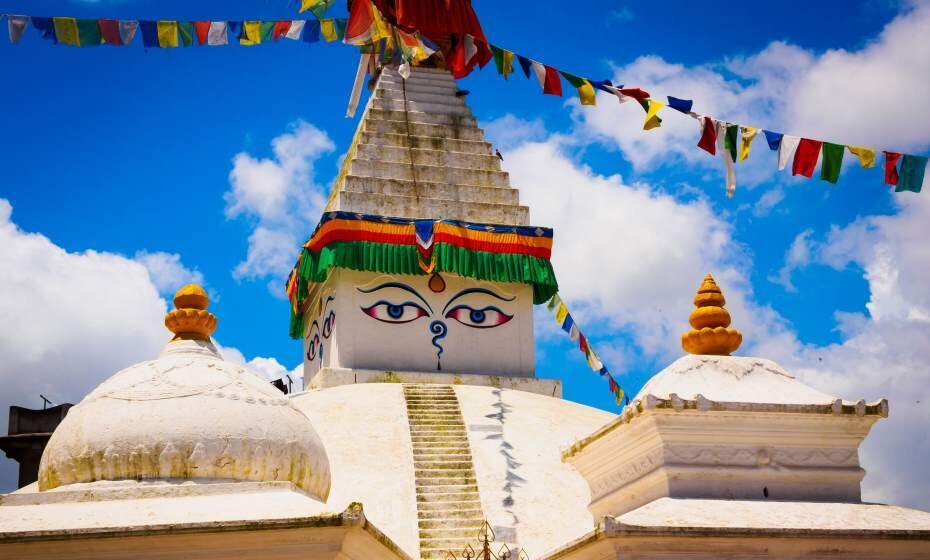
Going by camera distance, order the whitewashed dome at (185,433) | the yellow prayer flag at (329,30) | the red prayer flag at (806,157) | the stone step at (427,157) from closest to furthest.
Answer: the whitewashed dome at (185,433), the red prayer flag at (806,157), the yellow prayer flag at (329,30), the stone step at (427,157)

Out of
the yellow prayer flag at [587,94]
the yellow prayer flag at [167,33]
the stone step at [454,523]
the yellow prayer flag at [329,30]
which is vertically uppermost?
the yellow prayer flag at [329,30]

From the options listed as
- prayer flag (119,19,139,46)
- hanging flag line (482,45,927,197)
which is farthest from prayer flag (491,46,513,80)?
prayer flag (119,19,139,46)

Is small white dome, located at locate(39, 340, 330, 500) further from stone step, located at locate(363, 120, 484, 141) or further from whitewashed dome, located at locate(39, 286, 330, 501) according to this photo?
stone step, located at locate(363, 120, 484, 141)

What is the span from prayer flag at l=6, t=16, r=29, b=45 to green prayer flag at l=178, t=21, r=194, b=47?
2070 mm

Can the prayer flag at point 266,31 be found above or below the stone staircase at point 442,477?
above

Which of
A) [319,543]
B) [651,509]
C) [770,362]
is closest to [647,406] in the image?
[651,509]

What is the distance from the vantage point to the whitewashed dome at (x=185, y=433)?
8.41m

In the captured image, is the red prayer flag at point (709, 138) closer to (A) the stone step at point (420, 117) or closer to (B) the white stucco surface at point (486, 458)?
(B) the white stucco surface at point (486, 458)

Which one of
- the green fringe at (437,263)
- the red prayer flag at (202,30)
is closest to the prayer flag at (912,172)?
the green fringe at (437,263)

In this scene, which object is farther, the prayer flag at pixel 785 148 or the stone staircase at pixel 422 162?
the stone staircase at pixel 422 162

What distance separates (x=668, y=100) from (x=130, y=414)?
9183 mm

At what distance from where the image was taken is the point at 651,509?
29.0ft

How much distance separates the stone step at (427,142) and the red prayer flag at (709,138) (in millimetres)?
6241

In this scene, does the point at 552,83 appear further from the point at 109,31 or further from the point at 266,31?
the point at 109,31
